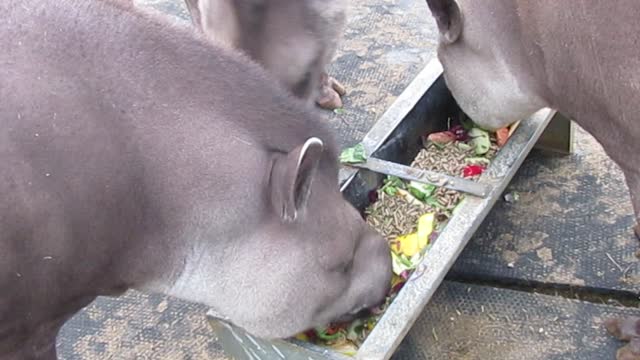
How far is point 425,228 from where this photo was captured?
2777mm

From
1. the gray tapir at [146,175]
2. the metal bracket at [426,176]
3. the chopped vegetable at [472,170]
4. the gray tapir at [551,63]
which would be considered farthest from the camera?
the chopped vegetable at [472,170]

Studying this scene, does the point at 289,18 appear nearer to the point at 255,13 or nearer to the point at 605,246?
the point at 255,13

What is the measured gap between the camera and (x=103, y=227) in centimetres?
198

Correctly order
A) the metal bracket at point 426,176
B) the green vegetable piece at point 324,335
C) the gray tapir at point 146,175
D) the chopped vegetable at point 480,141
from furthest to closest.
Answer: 1. the chopped vegetable at point 480,141
2. the metal bracket at point 426,176
3. the green vegetable piece at point 324,335
4. the gray tapir at point 146,175

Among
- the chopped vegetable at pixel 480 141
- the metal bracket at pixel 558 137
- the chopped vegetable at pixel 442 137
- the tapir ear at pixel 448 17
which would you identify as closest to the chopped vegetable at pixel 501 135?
the chopped vegetable at pixel 480 141

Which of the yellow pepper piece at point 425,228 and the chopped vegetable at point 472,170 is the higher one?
the chopped vegetable at point 472,170

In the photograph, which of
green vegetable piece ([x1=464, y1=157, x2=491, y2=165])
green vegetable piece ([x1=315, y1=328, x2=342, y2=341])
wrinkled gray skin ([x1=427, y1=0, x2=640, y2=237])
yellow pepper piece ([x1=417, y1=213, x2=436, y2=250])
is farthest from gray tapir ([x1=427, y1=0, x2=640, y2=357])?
green vegetable piece ([x1=315, y1=328, x2=342, y2=341])

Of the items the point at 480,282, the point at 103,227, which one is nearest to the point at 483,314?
the point at 480,282

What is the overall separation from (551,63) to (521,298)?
742 mm

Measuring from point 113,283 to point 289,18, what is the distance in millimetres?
737

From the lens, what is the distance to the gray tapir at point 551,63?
2283mm

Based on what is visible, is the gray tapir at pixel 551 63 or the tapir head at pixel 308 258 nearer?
the tapir head at pixel 308 258

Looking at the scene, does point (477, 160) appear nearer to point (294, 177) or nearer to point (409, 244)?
A: point (409, 244)

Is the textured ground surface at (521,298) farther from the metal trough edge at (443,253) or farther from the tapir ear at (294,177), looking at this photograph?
the tapir ear at (294,177)
